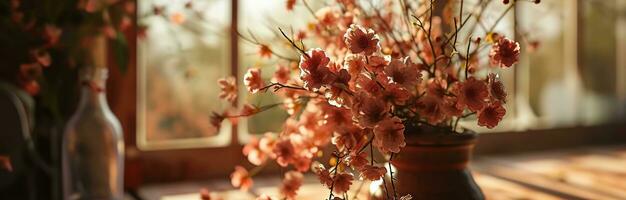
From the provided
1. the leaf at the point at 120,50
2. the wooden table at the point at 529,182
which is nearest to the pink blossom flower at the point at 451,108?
the wooden table at the point at 529,182

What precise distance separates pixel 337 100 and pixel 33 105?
0.93 m

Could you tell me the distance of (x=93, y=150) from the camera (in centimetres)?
154

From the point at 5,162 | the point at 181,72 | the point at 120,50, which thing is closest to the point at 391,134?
the point at 5,162

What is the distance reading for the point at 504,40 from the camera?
92cm

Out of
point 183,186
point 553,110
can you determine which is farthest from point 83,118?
point 553,110

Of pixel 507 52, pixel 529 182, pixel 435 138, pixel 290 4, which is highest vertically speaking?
pixel 290 4

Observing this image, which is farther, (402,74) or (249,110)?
(249,110)

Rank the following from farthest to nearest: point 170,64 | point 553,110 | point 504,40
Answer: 1. point 553,110
2. point 170,64
3. point 504,40

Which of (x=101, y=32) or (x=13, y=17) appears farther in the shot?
(x=101, y=32)

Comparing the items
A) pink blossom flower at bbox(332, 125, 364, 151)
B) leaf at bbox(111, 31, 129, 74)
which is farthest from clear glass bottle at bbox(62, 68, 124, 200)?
pink blossom flower at bbox(332, 125, 364, 151)

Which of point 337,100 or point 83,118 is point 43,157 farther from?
point 337,100

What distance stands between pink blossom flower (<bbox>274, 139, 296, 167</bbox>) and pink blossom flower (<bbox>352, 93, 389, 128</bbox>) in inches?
8.7

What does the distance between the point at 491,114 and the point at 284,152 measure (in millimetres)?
312

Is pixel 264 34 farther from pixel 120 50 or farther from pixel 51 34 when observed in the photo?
pixel 51 34
